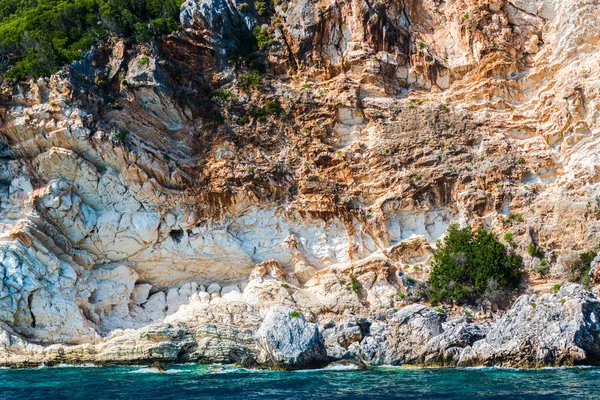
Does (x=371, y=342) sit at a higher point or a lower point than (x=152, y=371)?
higher

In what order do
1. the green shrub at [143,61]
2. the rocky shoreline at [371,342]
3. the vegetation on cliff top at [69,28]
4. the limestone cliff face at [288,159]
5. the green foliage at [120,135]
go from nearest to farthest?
the rocky shoreline at [371,342]
the limestone cliff face at [288,159]
the green foliage at [120,135]
the vegetation on cliff top at [69,28]
the green shrub at [143,61]

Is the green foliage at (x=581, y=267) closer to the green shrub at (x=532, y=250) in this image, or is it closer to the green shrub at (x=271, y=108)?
the green shrub at (x=532, y=250)

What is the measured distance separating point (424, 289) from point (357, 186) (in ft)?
20.7

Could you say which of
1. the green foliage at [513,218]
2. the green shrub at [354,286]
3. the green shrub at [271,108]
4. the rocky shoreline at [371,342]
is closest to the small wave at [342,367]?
the rocky shoreline at [371,342]

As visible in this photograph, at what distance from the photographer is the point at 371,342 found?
20969 millimetres

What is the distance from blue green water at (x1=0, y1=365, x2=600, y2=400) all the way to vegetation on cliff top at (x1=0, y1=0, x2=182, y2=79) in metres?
15.4

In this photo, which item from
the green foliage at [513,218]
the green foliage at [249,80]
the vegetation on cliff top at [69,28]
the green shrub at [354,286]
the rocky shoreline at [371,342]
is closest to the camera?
the rocky shoreline at [371,342]

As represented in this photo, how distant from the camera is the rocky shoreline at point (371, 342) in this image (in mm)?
18969

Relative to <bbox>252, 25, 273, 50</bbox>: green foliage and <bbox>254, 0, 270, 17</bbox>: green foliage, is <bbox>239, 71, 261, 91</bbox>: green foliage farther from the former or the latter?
<bbox>254, 0, 270, 17</bbox>: green foliage

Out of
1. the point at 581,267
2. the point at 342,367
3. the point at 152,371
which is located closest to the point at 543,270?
the point at 581,267

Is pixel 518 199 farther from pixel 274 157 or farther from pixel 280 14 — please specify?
pixel 280 14

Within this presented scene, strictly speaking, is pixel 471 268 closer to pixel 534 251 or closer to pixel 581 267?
pixel 534 251

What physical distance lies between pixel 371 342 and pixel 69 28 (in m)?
23.8

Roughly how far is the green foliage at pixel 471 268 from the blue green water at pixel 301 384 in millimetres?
6159
